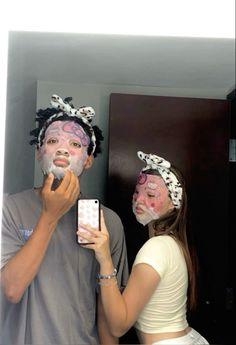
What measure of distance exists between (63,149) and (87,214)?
4.9 inches

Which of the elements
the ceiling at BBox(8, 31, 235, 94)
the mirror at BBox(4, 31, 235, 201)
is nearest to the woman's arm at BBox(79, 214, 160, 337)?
the mirror at BBox(4, 31, 235, 201)

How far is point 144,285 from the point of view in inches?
27.9

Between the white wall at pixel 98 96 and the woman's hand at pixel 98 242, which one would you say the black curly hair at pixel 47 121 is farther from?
the woman's hand at pixel 98 242

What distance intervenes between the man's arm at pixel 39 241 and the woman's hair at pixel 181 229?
0.61ft

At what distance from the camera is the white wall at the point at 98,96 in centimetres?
76

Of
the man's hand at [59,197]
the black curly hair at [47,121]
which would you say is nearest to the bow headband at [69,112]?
the black curly hair at [47,121]

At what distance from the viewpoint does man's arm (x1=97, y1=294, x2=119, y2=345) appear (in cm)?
70

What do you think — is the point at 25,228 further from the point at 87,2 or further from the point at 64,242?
the point at 87,2

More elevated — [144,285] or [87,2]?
[87,2]

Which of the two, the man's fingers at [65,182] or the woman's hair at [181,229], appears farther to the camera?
the woman's hair at [181,229]

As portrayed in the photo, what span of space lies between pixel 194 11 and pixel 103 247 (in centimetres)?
43

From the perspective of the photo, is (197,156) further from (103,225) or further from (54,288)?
(54,288)

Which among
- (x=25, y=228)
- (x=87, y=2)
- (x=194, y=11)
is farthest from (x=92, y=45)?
(x=25, y=228)

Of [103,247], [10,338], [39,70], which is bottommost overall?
[10,338]
